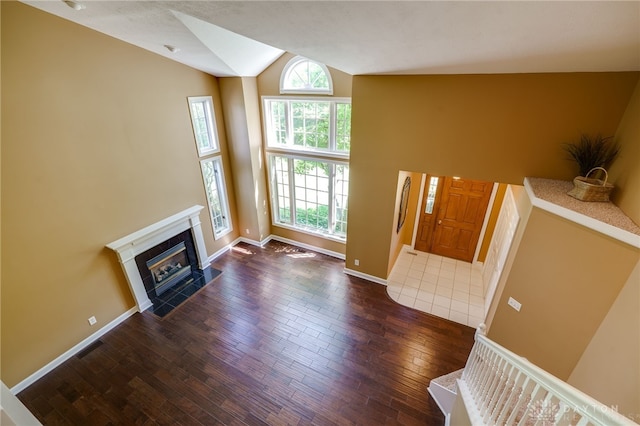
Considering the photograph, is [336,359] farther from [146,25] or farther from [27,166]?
[146,25]

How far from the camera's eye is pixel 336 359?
3.64 metres

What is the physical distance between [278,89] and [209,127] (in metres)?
1.59

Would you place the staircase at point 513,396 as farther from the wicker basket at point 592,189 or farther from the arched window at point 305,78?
the arched window at point 305,78

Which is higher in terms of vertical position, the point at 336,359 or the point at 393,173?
the point at 393,173

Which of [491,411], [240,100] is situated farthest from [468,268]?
[240,100]

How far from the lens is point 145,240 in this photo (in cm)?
424

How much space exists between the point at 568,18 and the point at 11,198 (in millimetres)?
5266

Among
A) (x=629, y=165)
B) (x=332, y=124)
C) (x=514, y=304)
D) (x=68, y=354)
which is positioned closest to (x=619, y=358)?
(x=514, y=304)

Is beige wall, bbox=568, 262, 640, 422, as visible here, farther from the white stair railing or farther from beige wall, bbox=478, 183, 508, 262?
beige wall, bbox=478, 183, 508, 262

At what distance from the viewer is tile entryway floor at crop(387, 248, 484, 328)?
4.51 meters

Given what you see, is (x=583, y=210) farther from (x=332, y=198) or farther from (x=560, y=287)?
(x=332, y=198)

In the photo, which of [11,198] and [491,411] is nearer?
[491,411]

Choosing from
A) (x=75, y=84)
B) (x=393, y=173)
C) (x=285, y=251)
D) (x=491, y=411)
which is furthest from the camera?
(x=285, y=251)

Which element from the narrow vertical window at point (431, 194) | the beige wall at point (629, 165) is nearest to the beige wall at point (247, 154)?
the narrow vertical window at point (431, 194)
